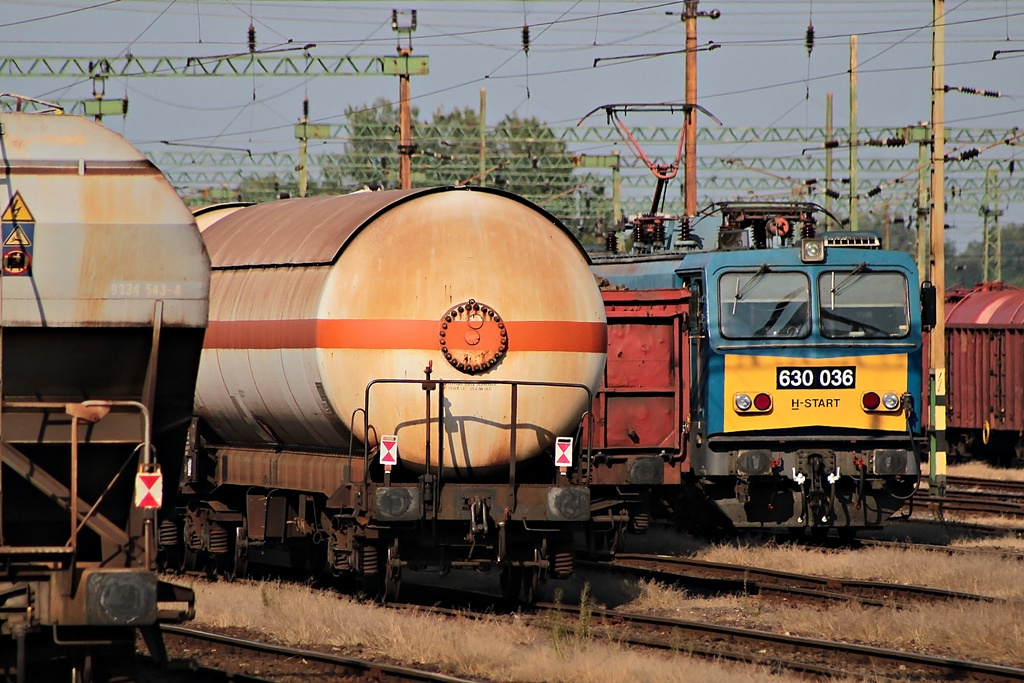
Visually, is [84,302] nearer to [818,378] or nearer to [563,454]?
[563,454]

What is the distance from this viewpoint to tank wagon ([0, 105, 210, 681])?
300 inches

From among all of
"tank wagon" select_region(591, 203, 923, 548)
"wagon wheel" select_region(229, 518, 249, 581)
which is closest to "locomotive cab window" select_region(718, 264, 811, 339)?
"tank wagon" select_region(591, 203, 923, 548)

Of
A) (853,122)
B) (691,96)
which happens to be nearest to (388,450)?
(691,96)

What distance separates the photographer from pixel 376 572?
12492 millimetres

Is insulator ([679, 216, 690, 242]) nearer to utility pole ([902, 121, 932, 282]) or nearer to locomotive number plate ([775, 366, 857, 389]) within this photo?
locomotive number plate ([775, 366, 857, 389])

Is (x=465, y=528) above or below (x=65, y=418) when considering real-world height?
below

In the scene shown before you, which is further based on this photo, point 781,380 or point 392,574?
point 781,380

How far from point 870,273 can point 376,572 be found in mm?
6346

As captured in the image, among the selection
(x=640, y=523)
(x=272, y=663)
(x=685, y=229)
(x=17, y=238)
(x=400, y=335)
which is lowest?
(x=272, y=663)

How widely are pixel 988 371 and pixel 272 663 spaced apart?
19866 millimetres

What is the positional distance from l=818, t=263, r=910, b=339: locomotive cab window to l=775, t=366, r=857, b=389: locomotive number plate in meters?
0.37

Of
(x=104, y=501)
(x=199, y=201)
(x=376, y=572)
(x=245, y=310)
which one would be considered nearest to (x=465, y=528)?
(x=376, y=572)

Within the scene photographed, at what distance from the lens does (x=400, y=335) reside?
37.4 feet

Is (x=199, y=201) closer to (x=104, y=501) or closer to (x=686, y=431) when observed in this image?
(x=686, y=431)
